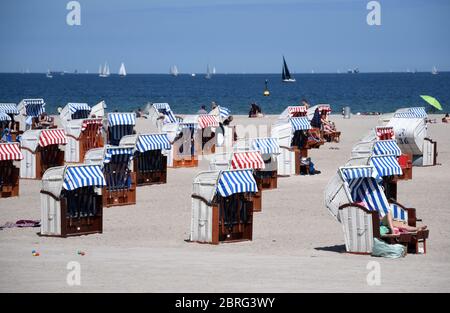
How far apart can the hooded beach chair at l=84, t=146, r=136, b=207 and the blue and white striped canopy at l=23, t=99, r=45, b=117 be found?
23572 mm

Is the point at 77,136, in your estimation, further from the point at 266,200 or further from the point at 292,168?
the point at 266,200

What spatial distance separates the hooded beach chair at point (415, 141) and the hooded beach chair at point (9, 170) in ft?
37.9

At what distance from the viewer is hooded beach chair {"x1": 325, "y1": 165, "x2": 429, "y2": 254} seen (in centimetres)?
1612

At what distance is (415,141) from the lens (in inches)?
1191

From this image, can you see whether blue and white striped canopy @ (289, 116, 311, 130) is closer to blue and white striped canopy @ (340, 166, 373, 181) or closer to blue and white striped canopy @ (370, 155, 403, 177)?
blue and white striped canopy @ (370, 155, 403, 177)

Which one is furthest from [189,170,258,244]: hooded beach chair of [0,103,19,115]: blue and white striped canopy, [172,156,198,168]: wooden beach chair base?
[0,103,19,115]: blue and white striped canopy

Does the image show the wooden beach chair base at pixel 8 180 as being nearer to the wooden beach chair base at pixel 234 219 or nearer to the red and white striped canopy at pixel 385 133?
the wooden beach chair base at pixel 234 219

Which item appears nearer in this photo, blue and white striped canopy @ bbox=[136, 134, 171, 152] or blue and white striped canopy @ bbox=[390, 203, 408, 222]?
blue and white striped canopy @ bbox=[390, 203, 408, 222]

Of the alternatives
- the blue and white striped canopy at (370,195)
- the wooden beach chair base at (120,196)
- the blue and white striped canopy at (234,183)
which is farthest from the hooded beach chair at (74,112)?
the blue and white striped canopy at (370,195)

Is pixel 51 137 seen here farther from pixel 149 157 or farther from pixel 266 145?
pixel 266 145

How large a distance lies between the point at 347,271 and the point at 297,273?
0.76 meters

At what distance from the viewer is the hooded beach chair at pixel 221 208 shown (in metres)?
17.4

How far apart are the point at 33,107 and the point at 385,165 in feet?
93.7

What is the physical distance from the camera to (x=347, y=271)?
14.4 metres
